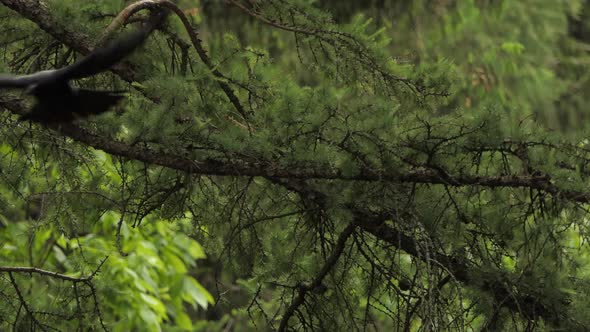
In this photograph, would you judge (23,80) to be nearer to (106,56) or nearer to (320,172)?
(106,56)

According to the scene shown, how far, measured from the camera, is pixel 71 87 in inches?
91.7

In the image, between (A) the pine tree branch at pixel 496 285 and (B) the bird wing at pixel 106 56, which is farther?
(A) the pine tree branch at pixel 496 285

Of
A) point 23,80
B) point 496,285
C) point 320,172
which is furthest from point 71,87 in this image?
point 496,285

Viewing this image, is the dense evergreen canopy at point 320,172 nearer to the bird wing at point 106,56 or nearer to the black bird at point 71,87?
the black bird at point 71,87

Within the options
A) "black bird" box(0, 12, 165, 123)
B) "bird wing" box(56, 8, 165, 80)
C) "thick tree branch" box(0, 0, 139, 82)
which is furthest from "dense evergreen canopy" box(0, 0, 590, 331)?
"bird wing" box(56, 8, 165, 80)

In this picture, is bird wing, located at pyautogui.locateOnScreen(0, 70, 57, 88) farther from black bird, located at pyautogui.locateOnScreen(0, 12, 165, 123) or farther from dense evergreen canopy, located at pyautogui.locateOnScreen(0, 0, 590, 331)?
dense evergreen canopy, located at pyautogui.locateOnScreen(0, 0, 590, 331)

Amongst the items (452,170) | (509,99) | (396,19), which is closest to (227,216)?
(452,170)

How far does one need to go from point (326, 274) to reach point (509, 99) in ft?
19.9

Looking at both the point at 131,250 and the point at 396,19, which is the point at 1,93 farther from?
the point at 396,19

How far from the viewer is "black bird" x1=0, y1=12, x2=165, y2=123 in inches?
87.7

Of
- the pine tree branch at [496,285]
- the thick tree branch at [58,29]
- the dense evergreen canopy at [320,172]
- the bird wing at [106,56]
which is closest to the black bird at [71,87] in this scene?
the bird wing at [106,56]

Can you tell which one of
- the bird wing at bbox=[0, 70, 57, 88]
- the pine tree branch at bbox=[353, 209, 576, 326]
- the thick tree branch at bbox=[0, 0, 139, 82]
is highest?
the thick tree branch at bbox=[0, 0, 139, 82]

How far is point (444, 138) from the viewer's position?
2684mm

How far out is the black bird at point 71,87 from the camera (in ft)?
7.31
